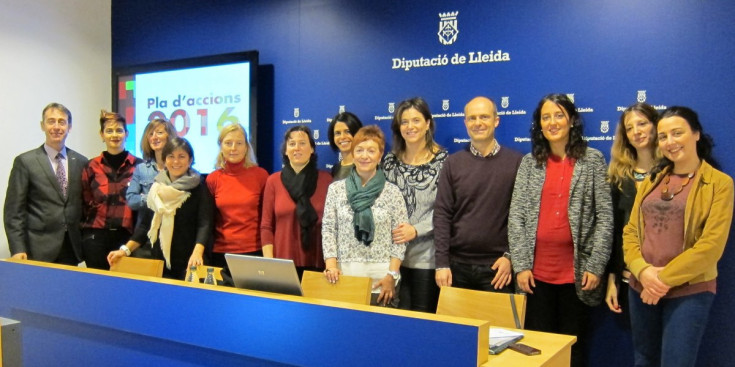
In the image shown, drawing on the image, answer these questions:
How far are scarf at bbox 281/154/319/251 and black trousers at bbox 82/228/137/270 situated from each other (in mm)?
1561

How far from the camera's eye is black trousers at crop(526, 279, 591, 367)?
3.08 meters

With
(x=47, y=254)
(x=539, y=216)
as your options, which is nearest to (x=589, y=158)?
(x=539, y=216)

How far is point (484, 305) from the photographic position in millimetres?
2562

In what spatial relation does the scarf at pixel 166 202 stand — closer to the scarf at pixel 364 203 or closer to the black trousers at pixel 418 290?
the scarf at pixel 364 203

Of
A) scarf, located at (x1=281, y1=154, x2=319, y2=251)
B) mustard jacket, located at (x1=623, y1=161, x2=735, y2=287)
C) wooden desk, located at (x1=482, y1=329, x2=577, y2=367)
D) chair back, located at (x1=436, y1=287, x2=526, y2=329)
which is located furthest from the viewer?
scarf, located at (x1=281, y1=154, x2=319, y2=251)

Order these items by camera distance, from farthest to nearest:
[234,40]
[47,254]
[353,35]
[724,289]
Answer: [234,40] → [353,35] → [47,254] → [724,289]

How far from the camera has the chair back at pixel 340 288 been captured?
9.08ft

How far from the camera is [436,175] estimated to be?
344cm

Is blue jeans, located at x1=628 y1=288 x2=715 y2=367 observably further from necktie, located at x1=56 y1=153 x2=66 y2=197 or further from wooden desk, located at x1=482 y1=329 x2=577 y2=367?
necktie, located at x1=56 y1=153 x2=66 y2=197

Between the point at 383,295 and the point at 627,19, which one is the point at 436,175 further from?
the point at 627,19

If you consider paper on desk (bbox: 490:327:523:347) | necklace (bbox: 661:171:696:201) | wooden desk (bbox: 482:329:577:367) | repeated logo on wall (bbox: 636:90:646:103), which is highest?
repeated logo on wall (bbox: 636:90:646:103)

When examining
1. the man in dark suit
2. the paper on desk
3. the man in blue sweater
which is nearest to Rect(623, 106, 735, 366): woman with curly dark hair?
the man in blue sweater

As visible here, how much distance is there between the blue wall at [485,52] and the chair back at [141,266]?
171 cm

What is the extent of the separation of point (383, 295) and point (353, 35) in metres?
2.25
